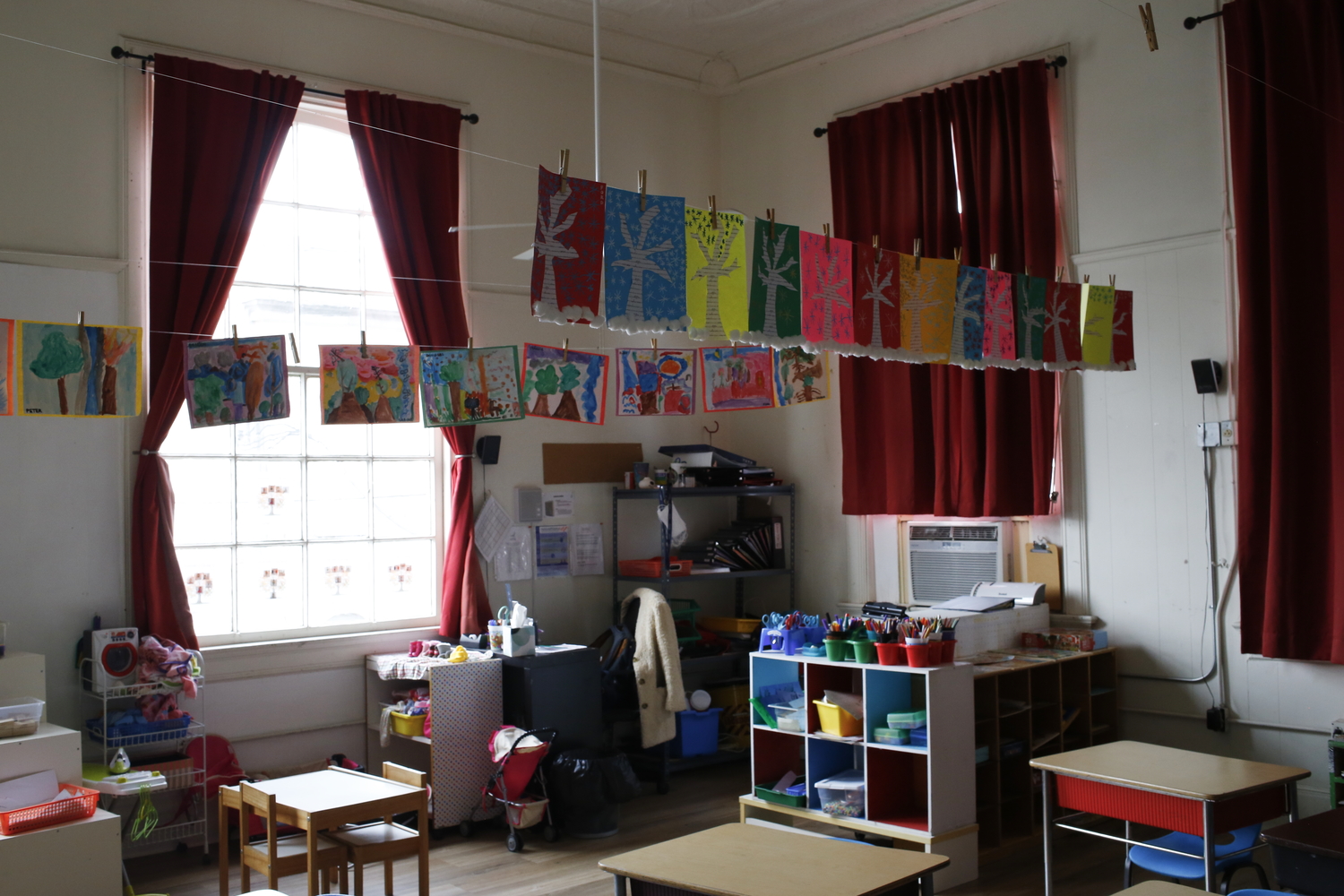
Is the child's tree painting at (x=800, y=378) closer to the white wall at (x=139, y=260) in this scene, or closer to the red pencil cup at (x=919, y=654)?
the red pencil cup at (x=919, y=654)

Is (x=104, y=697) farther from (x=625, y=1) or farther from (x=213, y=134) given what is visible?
(x=625, y=1)

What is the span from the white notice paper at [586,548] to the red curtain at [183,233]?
7.23 ft

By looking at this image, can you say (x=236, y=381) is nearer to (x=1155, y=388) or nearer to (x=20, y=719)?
(x=20, y=719)

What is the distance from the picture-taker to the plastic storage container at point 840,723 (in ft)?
14.8

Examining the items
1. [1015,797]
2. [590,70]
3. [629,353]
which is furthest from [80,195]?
[1015,797]

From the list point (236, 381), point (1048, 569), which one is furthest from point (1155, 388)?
point (236, 381)

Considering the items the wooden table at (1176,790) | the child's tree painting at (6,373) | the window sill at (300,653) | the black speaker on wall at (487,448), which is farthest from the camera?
the black speaker on wall at (487,448)

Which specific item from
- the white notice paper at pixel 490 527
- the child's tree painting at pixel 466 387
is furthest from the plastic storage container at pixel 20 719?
the white notice paper at pixel 490 527

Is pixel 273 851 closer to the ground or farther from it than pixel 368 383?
closer to the ground

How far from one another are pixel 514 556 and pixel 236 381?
2156mm

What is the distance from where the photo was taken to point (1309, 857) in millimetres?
2570

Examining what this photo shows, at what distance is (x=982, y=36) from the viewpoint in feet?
19.1

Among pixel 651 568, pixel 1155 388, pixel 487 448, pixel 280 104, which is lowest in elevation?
pixel 651 568

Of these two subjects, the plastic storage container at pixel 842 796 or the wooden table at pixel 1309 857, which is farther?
the plastic storage container at pixel 842 796
